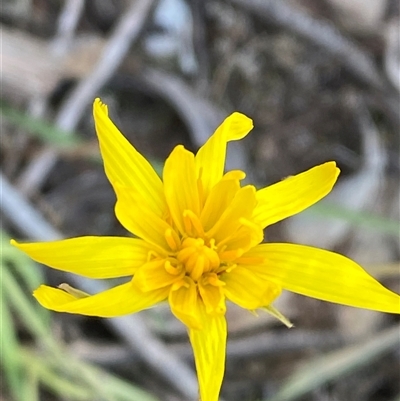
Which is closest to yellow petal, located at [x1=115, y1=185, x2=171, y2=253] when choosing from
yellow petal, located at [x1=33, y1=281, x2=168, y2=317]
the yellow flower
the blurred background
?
the yellow flower

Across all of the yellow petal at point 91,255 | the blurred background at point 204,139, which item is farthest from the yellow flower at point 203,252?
the blurred background at point 204,139

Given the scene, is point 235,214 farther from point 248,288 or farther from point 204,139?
point 204,139

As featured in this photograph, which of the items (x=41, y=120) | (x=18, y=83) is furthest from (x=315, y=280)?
(x=18, y=83)

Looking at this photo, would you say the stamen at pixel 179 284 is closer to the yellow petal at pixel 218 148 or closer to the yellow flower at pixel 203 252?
the yellow flower at pixel 203 252

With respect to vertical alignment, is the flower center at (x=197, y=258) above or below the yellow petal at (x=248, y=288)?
above

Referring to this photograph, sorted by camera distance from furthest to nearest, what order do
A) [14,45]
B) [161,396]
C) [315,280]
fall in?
[14,45] → [161,396] → [315,280]

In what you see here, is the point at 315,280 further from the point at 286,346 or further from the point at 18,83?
the point at 18,83

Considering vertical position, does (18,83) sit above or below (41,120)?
above
